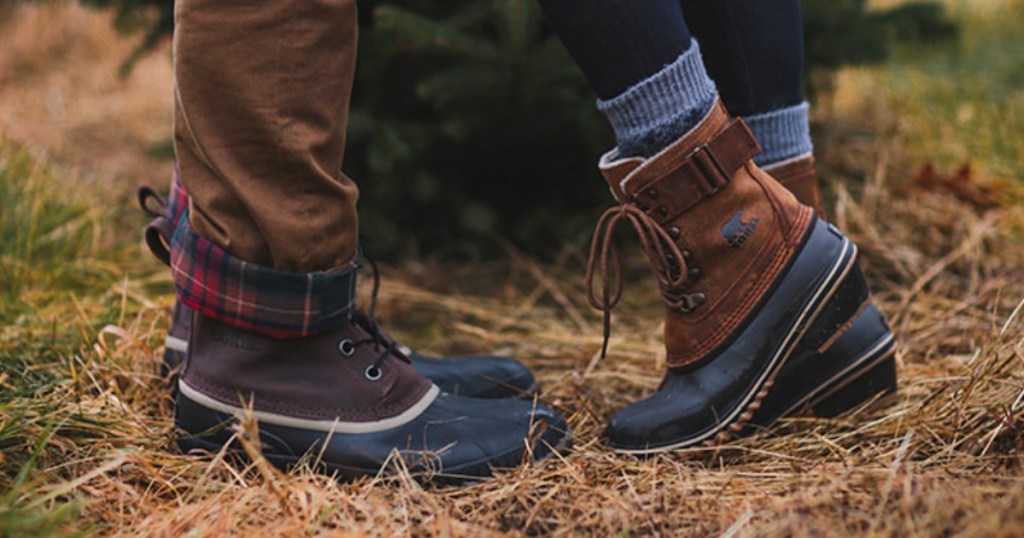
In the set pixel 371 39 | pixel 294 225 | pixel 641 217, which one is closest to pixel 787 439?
pixel 641 217

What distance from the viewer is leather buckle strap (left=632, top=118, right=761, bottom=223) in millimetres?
1113

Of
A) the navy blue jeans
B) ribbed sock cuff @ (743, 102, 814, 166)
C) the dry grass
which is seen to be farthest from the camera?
ribbed sock cuff @ (743, 102, 814, 166)

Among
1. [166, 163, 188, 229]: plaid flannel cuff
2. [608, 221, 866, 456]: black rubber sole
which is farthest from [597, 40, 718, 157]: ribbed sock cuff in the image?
[166, 163, 188, 229]: plaid flannel cuff

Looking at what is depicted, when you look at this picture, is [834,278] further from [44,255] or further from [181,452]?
[44,255]

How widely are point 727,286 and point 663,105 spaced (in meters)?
0.24

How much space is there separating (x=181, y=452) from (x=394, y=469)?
0.27 metres

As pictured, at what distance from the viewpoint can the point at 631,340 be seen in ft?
5.40

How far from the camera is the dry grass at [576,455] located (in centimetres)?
93

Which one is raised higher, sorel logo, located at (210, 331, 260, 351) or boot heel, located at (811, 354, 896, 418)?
sorel logo, located at (210, 331, 260, 351)

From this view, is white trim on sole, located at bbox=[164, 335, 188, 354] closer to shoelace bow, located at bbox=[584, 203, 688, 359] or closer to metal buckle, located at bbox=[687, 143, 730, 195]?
shoelace bow, located at bbox=[584, 203, 688, 359]

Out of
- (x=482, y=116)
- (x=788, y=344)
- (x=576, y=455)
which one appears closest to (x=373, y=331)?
(x=576, y=455)

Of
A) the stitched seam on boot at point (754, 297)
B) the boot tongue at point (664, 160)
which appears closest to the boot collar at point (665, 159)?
the boot tongue at point (664, 160)

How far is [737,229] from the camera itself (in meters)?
1.15

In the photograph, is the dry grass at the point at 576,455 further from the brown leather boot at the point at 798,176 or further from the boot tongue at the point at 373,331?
the brown leather boot at the point at 798,176
